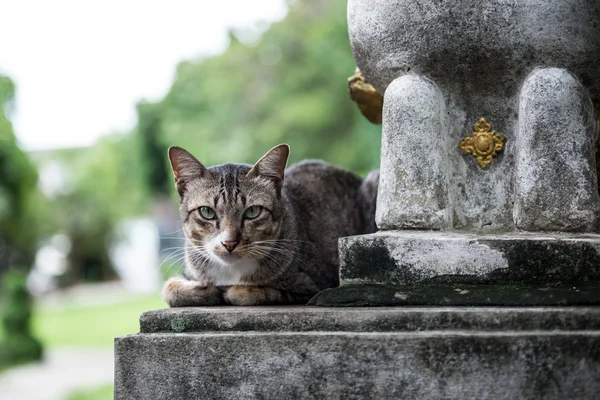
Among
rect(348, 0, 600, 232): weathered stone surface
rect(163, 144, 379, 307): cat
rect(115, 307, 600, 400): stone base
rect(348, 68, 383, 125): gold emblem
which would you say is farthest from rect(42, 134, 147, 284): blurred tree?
rect(115, 307, 600, 400): stone base

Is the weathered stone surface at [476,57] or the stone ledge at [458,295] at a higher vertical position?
the weathered stone surface at [476,57]

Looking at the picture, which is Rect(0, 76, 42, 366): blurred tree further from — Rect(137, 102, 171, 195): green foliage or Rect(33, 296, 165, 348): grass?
Rect(137, 102, 171, 195): green foliage

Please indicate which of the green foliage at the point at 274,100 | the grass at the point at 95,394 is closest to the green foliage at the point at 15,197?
the green foliage at the point at 274,100

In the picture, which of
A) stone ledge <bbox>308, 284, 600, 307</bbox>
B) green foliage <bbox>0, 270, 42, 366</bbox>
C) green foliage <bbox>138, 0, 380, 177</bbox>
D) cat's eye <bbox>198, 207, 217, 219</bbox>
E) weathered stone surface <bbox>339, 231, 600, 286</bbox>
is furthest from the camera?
green foliage <bbox>138, 0, 380, 177</bbox>

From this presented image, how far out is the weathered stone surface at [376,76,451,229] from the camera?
283cm

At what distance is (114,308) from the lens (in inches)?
781

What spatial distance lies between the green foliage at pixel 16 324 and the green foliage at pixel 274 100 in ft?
12.5

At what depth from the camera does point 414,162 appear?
9.32 ft

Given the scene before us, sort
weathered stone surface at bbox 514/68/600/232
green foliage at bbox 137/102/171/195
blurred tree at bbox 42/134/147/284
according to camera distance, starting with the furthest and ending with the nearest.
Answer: blurred tree at bbox 42/134/147/284 < green foliage at bbox 137/102/171/195 < weathered stone surface at bbox 514/68/600/232

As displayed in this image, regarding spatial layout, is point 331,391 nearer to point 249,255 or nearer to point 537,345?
point 537,345

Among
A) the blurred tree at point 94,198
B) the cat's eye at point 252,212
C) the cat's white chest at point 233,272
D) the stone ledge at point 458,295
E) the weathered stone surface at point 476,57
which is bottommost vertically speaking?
the stone ledge at point 458,295

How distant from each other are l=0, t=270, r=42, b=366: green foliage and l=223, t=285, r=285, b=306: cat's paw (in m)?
9.91

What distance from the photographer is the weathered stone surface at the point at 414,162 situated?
9.27 ft

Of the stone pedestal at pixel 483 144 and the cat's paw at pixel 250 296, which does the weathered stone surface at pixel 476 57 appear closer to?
the stone pedestal at pixel 483 144
